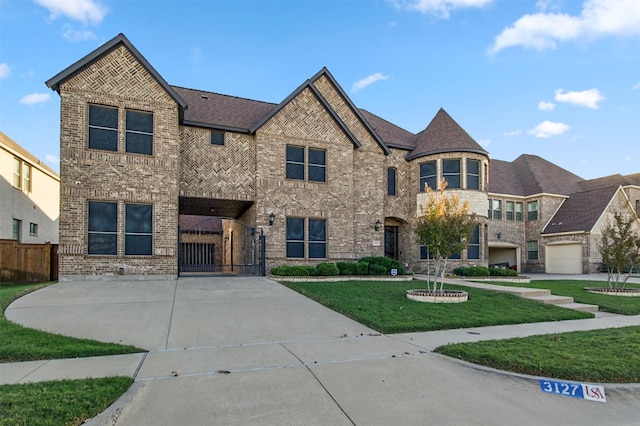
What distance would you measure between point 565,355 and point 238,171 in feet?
46.2

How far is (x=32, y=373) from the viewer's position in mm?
5211

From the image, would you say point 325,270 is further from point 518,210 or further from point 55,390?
point 518,210

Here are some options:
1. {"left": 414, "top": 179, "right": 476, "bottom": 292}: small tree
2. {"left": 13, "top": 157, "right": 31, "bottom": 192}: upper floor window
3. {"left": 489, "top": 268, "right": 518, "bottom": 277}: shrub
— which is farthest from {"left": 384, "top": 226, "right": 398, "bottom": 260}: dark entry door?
{"left": 13, "top": 157, "right": 31, "bottom": 192}: upper floor window

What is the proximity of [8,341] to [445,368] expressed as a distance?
275 inches

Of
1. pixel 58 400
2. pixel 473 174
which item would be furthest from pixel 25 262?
pixel 473 174

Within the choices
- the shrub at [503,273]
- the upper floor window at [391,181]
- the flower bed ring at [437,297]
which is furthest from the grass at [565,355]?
the upper floor window at [391,181]

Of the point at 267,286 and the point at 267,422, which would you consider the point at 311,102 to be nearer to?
the point at 267,286

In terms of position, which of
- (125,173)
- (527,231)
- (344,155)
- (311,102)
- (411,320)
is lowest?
(411,320)

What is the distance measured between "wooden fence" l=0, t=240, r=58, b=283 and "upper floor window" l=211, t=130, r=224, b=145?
7572mm

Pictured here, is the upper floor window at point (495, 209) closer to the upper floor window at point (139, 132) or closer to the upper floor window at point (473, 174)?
the upper floor window at point (473, 174)

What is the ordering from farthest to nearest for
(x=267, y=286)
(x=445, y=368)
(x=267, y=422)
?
1. (x=267, y=286)
2. (x=445, y=368)
3. (x=267, y=422)

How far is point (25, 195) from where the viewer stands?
890 inches

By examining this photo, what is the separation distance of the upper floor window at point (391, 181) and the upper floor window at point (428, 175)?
4.89 ft

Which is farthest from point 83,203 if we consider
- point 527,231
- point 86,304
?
point 527,231
